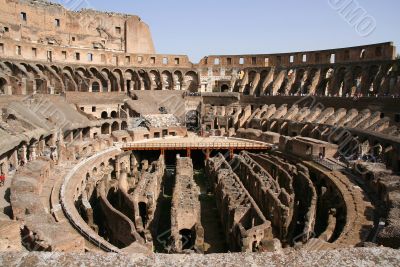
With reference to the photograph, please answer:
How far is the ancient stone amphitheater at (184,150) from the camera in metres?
12.2

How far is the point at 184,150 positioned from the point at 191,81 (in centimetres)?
2001

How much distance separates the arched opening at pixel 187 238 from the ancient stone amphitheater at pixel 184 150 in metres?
0.07

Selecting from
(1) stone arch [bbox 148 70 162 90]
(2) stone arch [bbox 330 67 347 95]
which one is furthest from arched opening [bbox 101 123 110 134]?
(2) stone arch [bbox 330 67 347 95]

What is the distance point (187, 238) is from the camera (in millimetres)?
16547

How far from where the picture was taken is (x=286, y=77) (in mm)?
45781

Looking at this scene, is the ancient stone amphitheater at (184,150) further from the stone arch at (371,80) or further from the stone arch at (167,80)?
the stone arch at (167,80)

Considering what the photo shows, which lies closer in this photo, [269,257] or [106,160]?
[269,257]

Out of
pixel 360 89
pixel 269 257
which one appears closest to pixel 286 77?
pixel 360 89

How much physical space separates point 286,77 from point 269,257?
43.7 metres

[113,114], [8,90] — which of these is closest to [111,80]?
[113,114]

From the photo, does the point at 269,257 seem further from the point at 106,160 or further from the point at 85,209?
the point at 106,160

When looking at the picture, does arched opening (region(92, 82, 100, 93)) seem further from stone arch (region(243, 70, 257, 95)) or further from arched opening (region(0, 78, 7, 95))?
stone arch (region(243, 70, 257, 95))

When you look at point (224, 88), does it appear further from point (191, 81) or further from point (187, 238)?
point (187, 238)

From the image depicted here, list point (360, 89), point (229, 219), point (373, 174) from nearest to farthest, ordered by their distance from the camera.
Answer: point (229, 219), point (373, 174), point (360, 89)
